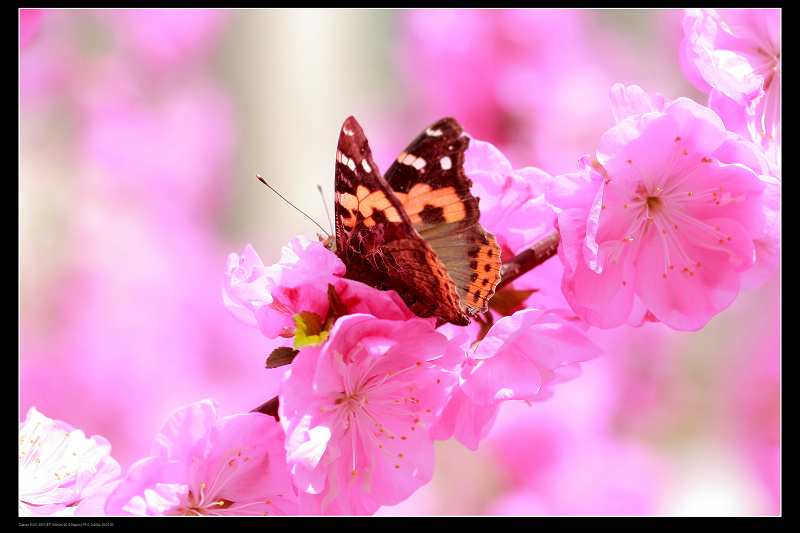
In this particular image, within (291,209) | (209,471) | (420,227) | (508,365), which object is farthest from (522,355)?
(291,209)

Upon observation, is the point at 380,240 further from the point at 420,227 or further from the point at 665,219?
the point at 665,219

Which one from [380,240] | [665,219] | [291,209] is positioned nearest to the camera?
[380,240]

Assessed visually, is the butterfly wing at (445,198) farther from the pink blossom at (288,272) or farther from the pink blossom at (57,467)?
the pink blossom at (57,467)

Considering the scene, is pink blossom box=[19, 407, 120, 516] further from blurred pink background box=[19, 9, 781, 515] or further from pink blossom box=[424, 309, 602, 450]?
blurred pink background box=[19, 9, 781, 515]

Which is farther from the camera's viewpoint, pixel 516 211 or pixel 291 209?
pixel 291 209

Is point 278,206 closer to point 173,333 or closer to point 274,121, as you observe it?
point 274,121

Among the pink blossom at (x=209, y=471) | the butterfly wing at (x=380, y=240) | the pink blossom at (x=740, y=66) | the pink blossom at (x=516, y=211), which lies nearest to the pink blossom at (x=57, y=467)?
the pink blossom at (x=209, y=471)

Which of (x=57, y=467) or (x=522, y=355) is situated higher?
(x=522, y=355)
